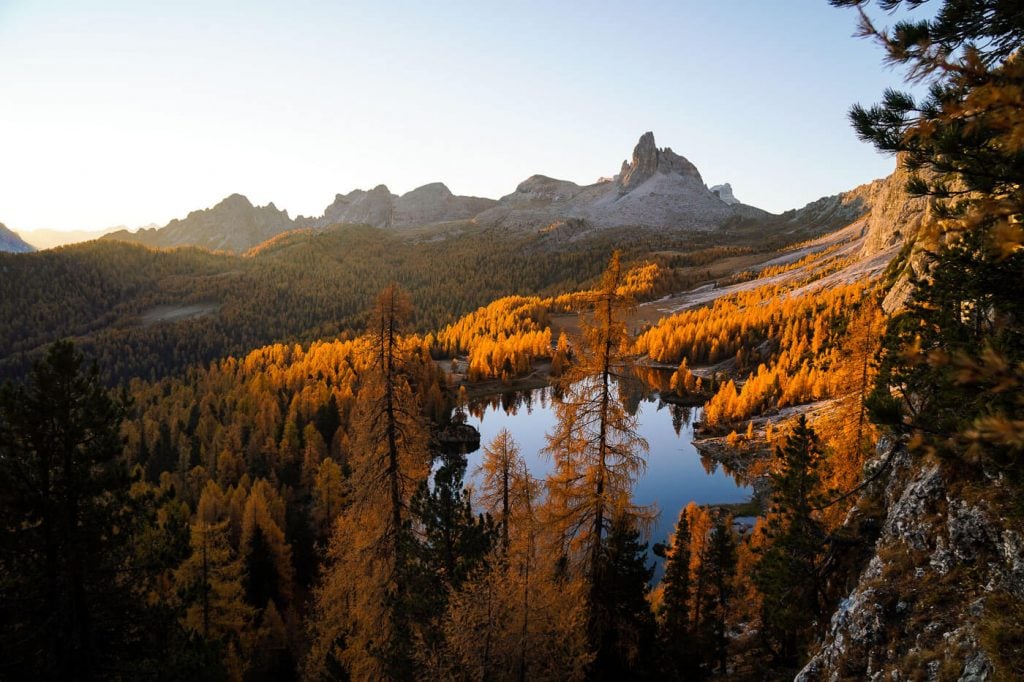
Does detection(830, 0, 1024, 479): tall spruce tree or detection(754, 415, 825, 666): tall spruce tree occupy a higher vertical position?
detection(830, 0, 1024, 479): tall spruce tree

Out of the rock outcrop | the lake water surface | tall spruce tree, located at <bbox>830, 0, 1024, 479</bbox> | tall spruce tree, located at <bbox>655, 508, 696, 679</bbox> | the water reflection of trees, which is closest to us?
tall spruce tree, located at <bbox>830, 0, 1024, 479</bbox>

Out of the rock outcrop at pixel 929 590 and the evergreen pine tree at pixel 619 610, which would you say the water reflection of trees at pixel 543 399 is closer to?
the evergreen pine tree at pixel 619 610

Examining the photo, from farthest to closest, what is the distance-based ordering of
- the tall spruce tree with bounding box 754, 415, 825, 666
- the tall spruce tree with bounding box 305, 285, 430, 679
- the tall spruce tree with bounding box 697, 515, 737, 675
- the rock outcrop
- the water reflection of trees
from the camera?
the water reflection of trees, the tall spruce tree with bounding box 697, 515, 737, 675, the tall spruce tree with bounding box 305, 285, 430, 679, the tall spruce tree with bounding box 754, 415, 825, 666, the rock outcrop

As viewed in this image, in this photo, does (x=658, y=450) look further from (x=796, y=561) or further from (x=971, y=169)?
(x=971, y=169)

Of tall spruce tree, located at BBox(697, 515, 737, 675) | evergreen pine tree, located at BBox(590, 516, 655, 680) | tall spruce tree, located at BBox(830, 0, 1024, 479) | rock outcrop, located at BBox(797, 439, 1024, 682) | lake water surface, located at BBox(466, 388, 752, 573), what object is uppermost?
tall spruce tree, located at BBox(830, 0, 1024, 479)

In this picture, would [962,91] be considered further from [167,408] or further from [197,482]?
[167,408]

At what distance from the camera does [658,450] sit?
240 feet

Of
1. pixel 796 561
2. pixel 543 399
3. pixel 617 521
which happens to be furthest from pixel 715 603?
pixel 543 399

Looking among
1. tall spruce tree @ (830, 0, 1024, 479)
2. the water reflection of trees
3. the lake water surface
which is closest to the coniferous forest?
tall spruce tree @ (830, 0, 1024, 479)

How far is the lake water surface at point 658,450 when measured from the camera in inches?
2213

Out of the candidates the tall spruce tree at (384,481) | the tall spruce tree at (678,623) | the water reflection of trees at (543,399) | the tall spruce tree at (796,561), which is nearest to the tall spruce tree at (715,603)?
the tall spruce tree at (678,623)

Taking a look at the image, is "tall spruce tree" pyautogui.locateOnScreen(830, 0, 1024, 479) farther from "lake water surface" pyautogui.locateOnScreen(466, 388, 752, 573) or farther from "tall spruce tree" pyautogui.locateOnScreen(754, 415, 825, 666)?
"lake water surface" pyautogui.locateOnScreen(466, 388, 752, 573)

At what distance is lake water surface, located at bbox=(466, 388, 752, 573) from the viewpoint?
56219 millimetres

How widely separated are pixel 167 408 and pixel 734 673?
291 feet
